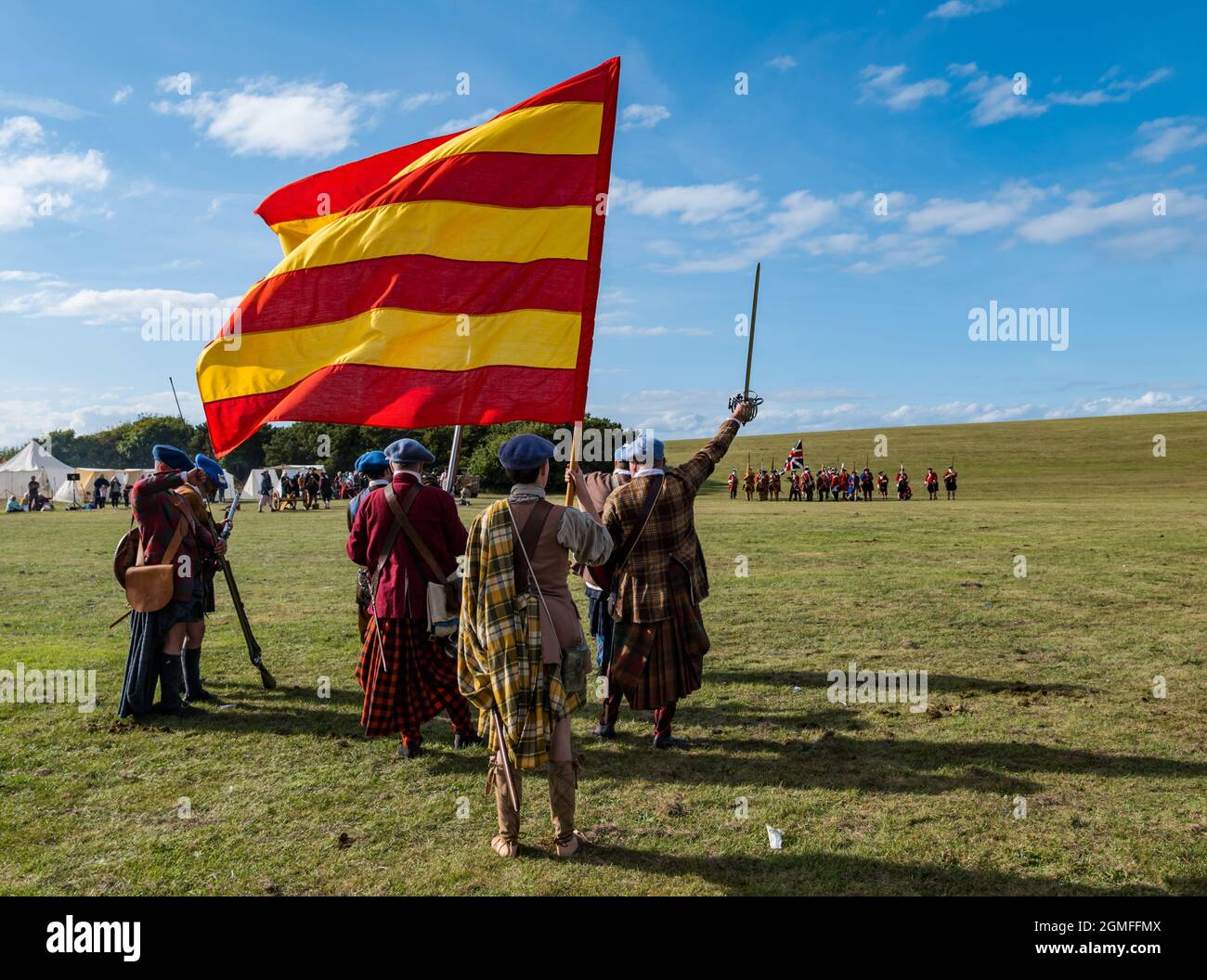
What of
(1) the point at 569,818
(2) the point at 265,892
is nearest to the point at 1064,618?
(1) the point at 569,818

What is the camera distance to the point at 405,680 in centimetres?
618

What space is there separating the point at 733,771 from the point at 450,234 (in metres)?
4.18

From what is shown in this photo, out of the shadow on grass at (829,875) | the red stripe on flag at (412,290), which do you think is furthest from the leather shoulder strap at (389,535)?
the shadow on grass at (829,875)

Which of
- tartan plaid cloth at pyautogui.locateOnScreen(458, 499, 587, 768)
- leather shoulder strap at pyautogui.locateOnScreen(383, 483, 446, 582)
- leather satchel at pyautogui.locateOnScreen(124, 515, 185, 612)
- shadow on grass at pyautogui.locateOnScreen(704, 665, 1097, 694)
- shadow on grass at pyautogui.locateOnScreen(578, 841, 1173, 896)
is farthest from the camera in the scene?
shadow on grass at pyautogui.locateOnScreen(704, 665, 1097, 694)

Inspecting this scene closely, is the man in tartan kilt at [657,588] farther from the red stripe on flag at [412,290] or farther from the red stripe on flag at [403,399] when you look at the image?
the red stripe on flag at [412,290]

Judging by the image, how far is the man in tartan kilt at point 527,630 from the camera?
4.50 meters

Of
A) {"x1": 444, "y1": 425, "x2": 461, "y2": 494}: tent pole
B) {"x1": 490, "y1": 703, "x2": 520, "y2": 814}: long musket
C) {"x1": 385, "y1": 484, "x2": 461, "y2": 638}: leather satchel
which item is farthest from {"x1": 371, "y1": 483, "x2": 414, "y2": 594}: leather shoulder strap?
{"x1": 490, "y1": 703, "x2": 520, "y2": 814}: long musket

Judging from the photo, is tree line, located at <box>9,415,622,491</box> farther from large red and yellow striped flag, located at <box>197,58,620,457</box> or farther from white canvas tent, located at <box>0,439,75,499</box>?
large red and yellow striped flag, located at <box>197,58,620,457</box>

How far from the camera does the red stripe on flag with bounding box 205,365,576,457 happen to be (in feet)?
17.2

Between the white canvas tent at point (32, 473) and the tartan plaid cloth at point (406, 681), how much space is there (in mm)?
48587

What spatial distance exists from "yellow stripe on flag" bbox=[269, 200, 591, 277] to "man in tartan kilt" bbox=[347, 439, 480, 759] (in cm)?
136

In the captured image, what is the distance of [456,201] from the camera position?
5.73 metres

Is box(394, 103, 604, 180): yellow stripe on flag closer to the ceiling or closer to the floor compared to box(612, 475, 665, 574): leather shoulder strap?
closer to the ceiling

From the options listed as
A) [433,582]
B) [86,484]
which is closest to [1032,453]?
[86,484]
